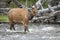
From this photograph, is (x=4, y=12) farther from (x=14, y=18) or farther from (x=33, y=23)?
(x=14, y=18)

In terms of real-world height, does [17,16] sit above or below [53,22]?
above

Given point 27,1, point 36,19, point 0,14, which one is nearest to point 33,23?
point 36,19

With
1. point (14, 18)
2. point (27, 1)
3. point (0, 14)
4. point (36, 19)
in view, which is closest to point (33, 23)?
point (36, 19)

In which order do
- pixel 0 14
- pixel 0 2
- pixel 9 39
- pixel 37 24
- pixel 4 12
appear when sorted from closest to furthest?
1. pixel 9 39
2. pixel 37 24
3. pixel 4 12
4. pixel 0 14
5. pixel 0 2

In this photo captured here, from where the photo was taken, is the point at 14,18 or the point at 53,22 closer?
the point at 14,18

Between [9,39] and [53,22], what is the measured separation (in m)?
7.57

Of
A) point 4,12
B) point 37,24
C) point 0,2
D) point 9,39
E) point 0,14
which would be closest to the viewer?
point 9,39

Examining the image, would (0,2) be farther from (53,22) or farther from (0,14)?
(53,22)

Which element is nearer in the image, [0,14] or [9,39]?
[9,39]

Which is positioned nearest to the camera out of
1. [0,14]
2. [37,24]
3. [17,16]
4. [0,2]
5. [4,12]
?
[17,16]

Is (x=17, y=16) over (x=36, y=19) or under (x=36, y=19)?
over

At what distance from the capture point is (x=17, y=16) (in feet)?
45.7

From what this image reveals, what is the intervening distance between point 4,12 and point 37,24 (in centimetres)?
527

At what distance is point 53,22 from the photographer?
1875cm
